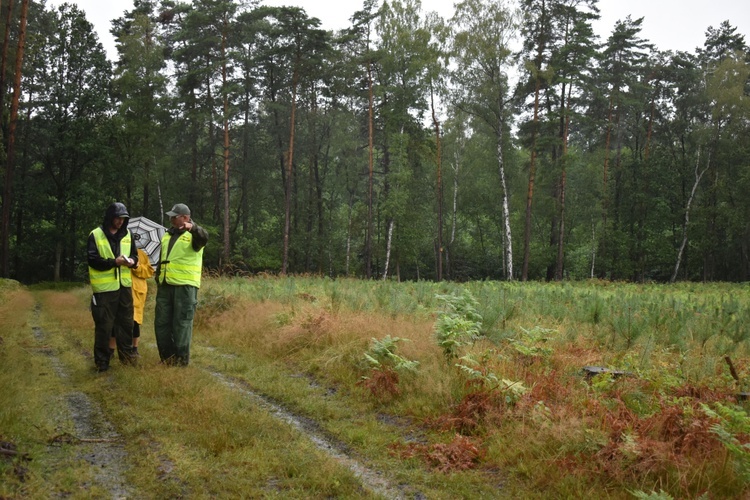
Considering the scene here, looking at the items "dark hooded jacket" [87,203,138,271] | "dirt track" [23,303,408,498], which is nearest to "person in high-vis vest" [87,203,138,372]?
"dark hooded jacket" [87,203,138,271]

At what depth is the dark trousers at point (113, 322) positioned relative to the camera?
6.82 metres

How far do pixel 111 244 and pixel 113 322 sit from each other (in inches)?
44.3

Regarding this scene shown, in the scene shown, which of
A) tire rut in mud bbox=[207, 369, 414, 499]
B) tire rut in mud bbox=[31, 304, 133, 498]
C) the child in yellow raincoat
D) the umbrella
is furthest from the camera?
the umbrella

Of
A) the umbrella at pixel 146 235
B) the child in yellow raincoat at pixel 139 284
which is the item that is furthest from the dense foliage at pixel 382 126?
the child in yellow raincoat at pixel 139 284

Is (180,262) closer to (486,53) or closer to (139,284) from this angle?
(139,284)

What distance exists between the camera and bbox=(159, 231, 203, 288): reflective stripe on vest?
6891 mm

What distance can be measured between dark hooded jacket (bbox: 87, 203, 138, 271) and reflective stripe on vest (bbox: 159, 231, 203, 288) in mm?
583

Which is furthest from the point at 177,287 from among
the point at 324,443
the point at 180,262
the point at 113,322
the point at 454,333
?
the point at 454,333

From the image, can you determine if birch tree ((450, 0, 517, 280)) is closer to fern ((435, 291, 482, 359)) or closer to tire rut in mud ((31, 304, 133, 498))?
fern ((435, 291, 482, 359))

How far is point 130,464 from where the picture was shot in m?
3.93

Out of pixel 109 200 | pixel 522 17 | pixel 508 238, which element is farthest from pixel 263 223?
pixel 522 17

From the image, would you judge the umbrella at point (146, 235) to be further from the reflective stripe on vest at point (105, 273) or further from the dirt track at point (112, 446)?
the dirt track at point (112, 446)

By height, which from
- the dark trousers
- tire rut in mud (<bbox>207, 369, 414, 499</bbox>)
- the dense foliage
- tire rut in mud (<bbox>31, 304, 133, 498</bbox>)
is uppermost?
the dense foliage

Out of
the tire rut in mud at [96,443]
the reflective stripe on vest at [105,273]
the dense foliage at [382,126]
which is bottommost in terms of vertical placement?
the tire rut in mud at [96,443]
